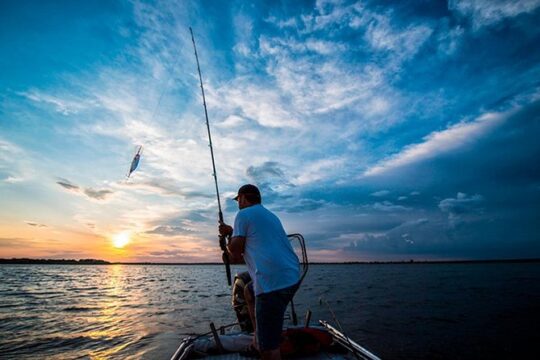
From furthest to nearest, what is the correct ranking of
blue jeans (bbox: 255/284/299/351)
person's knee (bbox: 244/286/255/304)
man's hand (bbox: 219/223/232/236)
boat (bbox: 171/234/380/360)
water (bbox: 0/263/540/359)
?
water (bbox: 0/263/540/359) < boat (bbox: 171/234/380/360) < person's knee (bbox: 244/286/255/304) < man's hand (bbox: 219/223/232/236) < blue jeans (bbox: 255/284/299/351)

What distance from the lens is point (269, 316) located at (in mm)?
3156

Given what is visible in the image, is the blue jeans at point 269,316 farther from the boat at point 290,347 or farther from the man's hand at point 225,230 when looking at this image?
the boat at point 290,347

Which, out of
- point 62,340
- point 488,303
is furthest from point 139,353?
point 488,303

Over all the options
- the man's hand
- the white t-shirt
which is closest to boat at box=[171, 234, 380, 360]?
the man's hand

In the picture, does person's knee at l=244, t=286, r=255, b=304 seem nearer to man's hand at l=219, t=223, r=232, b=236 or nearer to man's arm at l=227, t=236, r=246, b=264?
man's hand at l=219, t=223, r=232, b=236

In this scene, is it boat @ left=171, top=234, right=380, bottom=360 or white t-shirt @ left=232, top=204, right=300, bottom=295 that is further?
boat @ left=171, top=234, right=380, bottom=360

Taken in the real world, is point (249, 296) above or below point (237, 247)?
below

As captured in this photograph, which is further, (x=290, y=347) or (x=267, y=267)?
(x=290, y=347)

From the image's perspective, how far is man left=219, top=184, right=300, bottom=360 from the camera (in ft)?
10.3

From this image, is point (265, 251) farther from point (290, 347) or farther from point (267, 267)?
point (290, 347)

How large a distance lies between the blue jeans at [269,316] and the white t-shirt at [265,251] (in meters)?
0.07

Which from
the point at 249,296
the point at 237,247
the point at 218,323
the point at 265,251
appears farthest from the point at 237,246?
the point at 218,323

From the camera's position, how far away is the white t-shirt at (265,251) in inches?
124

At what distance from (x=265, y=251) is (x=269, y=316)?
71 cm
